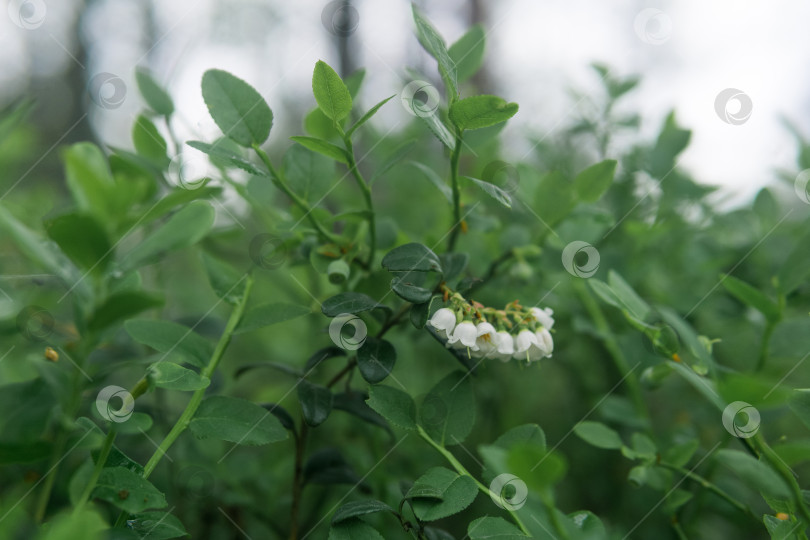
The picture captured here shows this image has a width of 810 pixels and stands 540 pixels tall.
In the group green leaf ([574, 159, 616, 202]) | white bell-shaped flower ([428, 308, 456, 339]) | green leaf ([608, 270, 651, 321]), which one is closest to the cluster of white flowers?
white bell-shaped flower ([428, 308, 456, 339])

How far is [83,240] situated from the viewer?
423 mm

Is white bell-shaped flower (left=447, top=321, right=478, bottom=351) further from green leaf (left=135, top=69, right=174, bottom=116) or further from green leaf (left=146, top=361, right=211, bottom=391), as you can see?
green leaf (left=135, top=69, right=174, bottom=116)

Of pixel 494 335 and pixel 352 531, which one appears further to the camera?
pixel 494 335

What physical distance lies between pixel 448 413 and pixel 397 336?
0.49 meters

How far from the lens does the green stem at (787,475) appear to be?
487mm

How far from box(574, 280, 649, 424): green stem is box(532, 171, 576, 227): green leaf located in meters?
0.23

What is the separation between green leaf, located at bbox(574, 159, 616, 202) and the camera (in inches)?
30.8

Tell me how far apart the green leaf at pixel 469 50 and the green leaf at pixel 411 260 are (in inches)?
12.4

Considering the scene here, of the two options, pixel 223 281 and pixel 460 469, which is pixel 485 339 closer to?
pixel 460 469

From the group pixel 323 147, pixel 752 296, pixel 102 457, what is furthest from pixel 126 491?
pixel 752 296

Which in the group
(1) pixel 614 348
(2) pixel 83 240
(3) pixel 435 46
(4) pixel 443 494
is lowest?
(1) pixel 614 348

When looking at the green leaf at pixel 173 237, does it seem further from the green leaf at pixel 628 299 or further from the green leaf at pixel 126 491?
the green leaf at pixel 628 299

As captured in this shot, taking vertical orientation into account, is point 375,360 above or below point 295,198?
below

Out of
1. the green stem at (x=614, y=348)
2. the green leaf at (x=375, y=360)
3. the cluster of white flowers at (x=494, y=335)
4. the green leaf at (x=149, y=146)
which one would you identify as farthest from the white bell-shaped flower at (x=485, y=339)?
the green leaf at (x=149, y=146)
